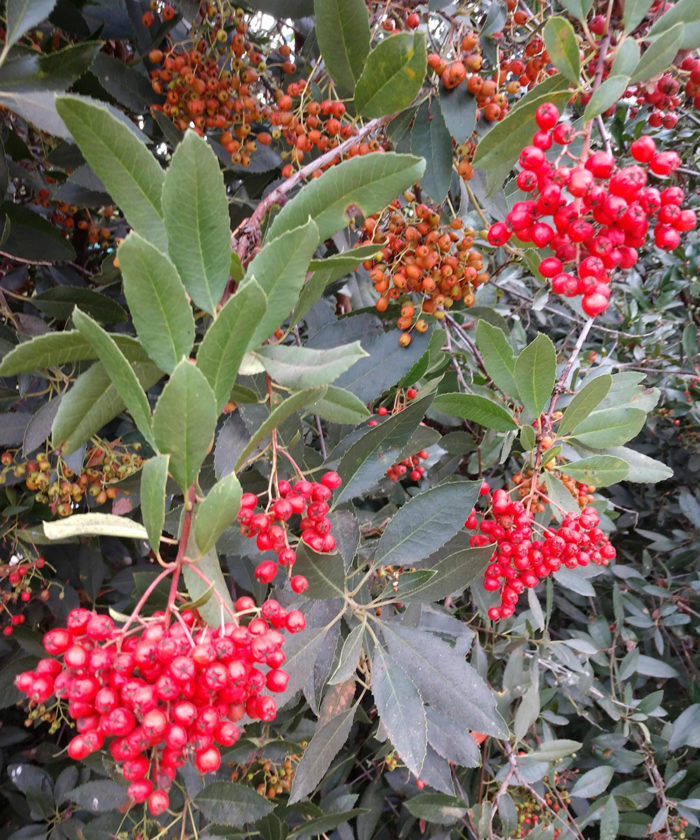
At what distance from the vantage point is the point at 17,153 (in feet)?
5.69

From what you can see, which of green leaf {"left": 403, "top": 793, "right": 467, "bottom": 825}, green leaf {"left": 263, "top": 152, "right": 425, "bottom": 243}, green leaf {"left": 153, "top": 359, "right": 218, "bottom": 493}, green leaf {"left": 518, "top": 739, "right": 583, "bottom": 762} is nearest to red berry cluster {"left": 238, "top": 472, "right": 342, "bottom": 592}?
green leaf {"left": 153, "top": 359, "right": 218, "bottom": 493}

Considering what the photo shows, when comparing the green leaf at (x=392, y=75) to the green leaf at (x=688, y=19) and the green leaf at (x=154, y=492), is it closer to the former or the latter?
the green leaf at (x=688, y=19)

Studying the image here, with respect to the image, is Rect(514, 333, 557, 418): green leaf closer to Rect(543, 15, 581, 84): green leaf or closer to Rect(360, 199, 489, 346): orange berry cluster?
Rect(360, 199, 489, 346): orange berry cluster

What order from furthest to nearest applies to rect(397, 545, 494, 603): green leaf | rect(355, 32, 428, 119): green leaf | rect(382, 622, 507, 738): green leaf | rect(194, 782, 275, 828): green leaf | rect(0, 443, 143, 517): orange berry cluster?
rect(0, 443, 143, 517): orange berry cluster < rect(194, 782, 275, 828): green leaf < rect(397, 545, 494, 603): green leaf < rect(382, 622, 507, 738): green leaf < rect(355, 32, 428, 119): green leaf

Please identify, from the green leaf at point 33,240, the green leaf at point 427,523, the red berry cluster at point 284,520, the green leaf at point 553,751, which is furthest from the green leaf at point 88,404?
the green leaf at point 553,751

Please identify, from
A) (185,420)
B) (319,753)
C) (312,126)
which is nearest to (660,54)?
(312,126)

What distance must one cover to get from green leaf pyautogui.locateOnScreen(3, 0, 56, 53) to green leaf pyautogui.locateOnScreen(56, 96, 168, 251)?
450 mm

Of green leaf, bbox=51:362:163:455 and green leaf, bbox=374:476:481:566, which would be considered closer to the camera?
green leaf, bbox=51:362:163:455

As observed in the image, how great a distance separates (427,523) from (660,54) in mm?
914

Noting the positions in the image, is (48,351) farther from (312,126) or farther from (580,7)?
(580,7)

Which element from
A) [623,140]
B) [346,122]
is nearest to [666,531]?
[623,140]

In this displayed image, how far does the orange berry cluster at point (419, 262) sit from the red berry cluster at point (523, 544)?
47cm

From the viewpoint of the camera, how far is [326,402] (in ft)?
3.27

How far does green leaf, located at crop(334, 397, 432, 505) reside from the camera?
1.25 meters
